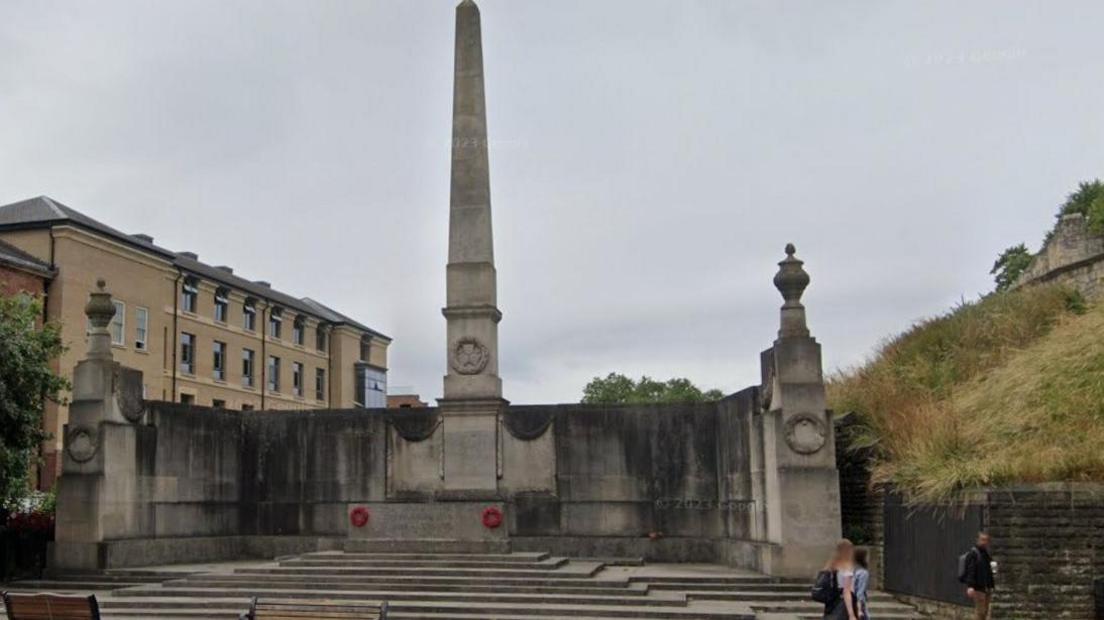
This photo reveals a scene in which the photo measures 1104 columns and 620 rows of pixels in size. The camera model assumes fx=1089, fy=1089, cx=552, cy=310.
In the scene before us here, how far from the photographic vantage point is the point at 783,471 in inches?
684

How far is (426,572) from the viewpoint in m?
17.7

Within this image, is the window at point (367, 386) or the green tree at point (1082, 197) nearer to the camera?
the green tree at point (1082, 197)

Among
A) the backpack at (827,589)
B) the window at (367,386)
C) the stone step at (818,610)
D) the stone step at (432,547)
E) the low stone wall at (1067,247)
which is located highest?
the low stone wall at (1067,247)

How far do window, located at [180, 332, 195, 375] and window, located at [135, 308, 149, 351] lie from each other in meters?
3.38

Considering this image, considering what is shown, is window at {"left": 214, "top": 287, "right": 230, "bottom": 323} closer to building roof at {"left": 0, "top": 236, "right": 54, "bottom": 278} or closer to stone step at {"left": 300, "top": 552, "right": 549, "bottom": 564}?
building roof at {"left": 0, "top": 236, "right": 54, "bottom": 278}

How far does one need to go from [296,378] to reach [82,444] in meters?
45.1

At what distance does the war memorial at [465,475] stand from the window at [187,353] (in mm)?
32240

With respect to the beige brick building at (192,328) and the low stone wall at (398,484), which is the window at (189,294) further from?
the low stone wall at (398,484)

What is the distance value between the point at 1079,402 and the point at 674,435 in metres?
8.09

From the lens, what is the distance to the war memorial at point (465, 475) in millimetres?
17625

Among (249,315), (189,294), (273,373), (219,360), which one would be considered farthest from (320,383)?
(189,294)

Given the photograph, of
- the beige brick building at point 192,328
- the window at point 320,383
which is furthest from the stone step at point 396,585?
the window at point 320,383

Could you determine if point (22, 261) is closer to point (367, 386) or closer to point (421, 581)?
point (367, 386)

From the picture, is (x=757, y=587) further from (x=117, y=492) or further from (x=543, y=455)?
(x=117, y=492)
